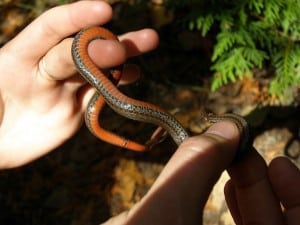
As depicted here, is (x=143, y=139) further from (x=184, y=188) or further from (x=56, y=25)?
(x=184, y=188)

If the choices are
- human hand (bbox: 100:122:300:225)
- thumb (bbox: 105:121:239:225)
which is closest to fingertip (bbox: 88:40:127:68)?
human hand (bbox: 100:122:300:225)

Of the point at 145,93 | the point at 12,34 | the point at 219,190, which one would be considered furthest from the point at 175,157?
the point at 12,34

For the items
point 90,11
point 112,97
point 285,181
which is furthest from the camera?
point 112,97

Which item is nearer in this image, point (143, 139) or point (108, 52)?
point (108, 52)

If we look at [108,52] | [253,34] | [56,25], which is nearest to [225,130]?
[108,52]

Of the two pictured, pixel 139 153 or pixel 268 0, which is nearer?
pixel 268 0

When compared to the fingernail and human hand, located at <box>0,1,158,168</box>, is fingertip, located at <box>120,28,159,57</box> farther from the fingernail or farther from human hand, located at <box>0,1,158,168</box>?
the fingernail

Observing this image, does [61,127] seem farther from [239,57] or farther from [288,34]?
[288,34]
